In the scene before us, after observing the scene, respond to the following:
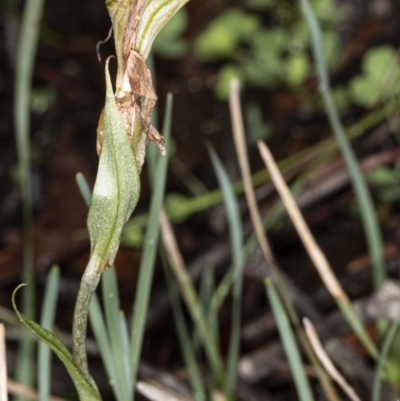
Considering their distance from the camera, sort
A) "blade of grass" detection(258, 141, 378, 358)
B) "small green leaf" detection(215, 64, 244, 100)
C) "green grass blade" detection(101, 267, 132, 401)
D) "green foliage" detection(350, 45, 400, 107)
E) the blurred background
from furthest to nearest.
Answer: "small green leaf" detection(215, 64, 244, 100) → "green foliage" detection(350, 45, 400, 107) → the blurred background → "blade of grass" detection(258, 141, 378, 358) → "green grass blade" detection(101, 267, 132, 401)

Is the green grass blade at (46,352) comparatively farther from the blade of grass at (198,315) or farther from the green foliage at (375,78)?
the green foliage at (375,78)

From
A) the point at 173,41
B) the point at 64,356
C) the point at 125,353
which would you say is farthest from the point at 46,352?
the point at 173,41

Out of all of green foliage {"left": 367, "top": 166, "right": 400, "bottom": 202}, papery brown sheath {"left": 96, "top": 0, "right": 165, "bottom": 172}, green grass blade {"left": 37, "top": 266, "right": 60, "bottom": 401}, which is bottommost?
green grass blade {"left": 37, "top": 266, "right": 60, "bottom": 401}

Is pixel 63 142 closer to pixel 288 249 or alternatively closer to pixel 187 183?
pixel 187 183

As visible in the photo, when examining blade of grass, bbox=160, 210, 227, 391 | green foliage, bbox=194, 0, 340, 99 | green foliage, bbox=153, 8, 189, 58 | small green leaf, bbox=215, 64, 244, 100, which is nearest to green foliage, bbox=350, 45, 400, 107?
green foliage, bbox=194, 0, 340, 99

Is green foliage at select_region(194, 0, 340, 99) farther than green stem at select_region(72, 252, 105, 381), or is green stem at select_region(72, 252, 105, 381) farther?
green foliage at select_region(194, 0, 340, 99)

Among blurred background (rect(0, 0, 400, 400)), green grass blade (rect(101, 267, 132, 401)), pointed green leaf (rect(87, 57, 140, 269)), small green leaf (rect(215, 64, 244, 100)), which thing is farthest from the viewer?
small green leaf (rect(215, 64, 244, 100))

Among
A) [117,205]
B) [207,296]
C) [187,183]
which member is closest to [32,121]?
[187,183]

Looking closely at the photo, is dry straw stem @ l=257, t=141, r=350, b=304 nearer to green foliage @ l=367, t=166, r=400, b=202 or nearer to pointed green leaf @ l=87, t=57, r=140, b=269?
pointed green leaf @ l=87, t=57, r=140, b=269

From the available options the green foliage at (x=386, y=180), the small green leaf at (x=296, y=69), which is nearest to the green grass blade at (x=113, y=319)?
the green foliage at (x=386, y=180)
